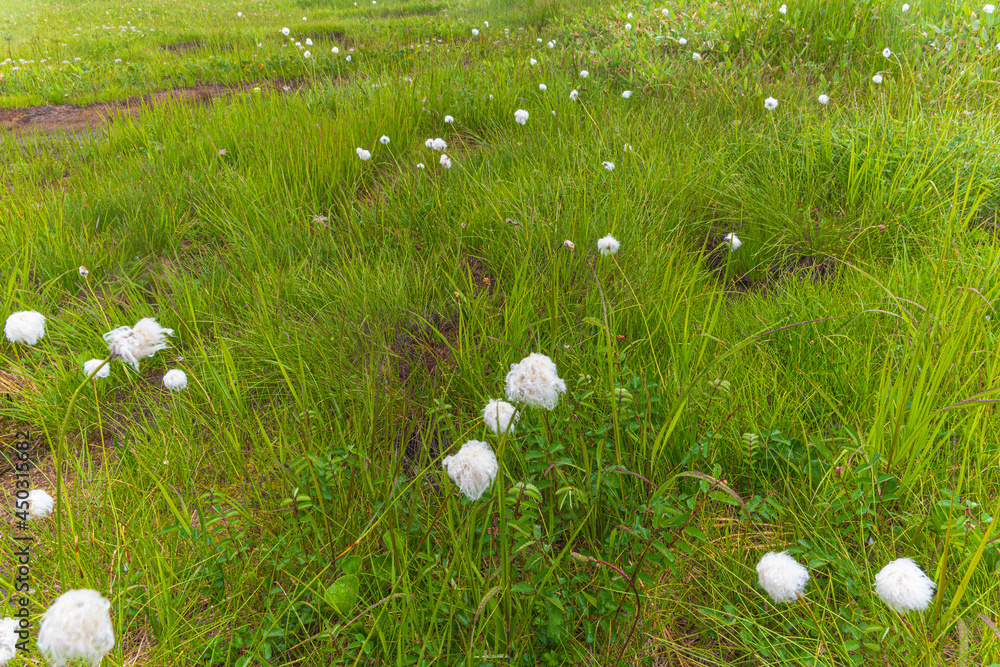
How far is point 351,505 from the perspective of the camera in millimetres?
1430

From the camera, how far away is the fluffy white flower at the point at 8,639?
1108 millimetres

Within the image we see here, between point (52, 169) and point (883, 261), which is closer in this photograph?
point (883, 261)

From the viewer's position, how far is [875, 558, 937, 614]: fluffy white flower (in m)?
1.00

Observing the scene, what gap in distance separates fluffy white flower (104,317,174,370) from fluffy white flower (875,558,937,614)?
1.64 m

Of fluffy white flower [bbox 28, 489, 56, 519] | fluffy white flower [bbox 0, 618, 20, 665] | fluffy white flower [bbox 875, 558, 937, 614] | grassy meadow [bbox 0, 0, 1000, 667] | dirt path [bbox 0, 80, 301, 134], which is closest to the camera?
fluffy white flower [bbox 875, 558, 937, 614]

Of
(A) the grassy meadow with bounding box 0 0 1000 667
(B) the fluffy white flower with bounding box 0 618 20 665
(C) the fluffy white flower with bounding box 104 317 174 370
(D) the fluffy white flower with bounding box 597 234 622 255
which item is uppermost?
(C) the fluffy white flower with bounding box 104 317 174 370

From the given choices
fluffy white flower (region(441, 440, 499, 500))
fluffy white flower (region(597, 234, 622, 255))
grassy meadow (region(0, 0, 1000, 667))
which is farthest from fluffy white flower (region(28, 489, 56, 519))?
fluffy white flower (region(597, 234, 622, 255))

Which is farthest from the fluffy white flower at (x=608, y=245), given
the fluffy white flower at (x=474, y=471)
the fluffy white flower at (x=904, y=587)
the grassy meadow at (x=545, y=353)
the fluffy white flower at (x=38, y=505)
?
the fluffy white flower at (x=38, y=505)

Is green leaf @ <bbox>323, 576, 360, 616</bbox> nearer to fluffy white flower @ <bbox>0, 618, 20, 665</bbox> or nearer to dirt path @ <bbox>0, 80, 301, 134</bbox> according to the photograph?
fluffy white flower @ <bbox>0, 618, 20, 665</bbox>

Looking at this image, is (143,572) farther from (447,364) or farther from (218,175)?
(218,175)

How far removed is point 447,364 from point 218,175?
2.09 meters

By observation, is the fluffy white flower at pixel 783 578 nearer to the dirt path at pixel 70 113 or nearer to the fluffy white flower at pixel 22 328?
the fluffy white flower at pixel 22 328

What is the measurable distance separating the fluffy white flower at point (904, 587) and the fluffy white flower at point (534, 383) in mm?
753

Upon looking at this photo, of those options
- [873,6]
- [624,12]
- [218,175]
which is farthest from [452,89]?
[873,6]
